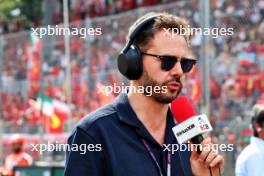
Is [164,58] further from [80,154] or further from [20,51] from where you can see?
[20,51]

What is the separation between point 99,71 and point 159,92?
8781 mm

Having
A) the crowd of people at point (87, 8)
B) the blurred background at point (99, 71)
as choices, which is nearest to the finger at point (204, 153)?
the blurred background at point (99, 71)

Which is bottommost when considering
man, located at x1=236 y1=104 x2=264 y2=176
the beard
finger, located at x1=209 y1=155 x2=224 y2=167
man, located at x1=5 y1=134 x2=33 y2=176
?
man, located at x1=5 y1=134 x2=33 y2=176

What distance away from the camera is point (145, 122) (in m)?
3.59

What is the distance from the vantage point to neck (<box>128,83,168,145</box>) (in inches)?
141

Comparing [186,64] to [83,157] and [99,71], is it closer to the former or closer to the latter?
[83,157]

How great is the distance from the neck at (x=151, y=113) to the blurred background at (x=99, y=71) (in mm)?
5664

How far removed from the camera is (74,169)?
3.44m

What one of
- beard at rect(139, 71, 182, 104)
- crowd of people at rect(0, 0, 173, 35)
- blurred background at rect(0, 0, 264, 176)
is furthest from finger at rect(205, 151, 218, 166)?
crowd of people at rect(0, 0, 173, 35)

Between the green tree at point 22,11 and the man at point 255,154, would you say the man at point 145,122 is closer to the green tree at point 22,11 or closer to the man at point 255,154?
the man at point 255,154

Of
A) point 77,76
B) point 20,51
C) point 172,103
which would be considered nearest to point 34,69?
point 20,51

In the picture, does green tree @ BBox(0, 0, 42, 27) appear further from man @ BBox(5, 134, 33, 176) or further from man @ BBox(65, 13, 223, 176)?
man @ BBox(65, 13, 223, 176)

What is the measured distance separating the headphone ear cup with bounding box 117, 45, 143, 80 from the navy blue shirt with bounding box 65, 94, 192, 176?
0.12 meters

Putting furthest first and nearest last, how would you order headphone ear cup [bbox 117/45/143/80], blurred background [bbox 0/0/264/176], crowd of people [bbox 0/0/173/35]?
crowd of people [bbox 0/0/173/35] → blurred background [bbox 0/0/264/176] → headphone ear cup [bbox 117/45/143/80]
